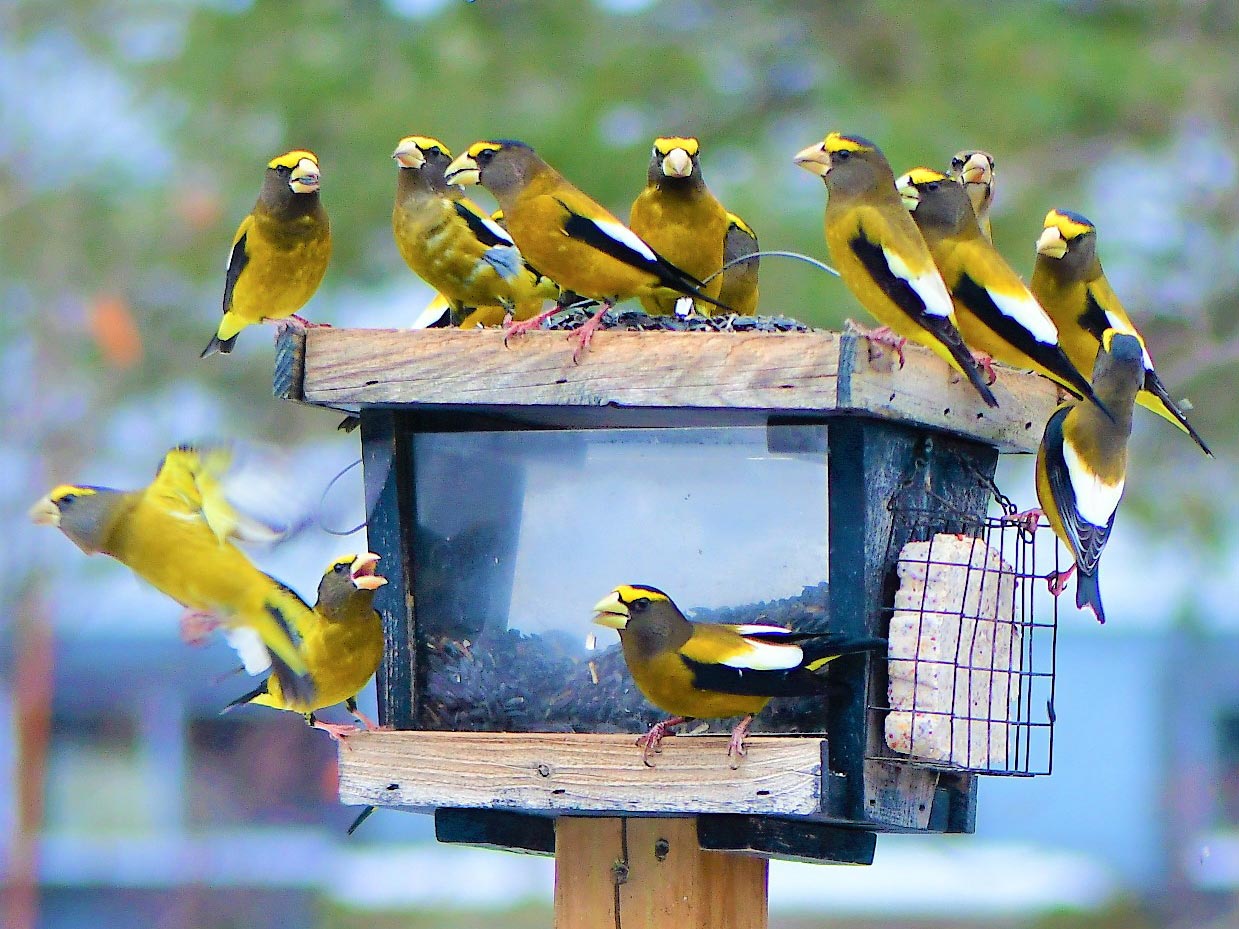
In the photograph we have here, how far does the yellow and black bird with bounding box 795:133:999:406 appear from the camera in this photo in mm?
3381

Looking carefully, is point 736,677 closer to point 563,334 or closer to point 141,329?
point 563,334

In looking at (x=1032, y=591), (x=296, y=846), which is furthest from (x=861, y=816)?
(x=296, y=846)

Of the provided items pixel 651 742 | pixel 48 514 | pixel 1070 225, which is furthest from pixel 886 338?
pixel 48 514

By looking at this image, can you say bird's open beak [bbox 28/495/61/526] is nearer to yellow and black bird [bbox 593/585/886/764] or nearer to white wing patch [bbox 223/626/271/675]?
white wing patch [bbox 223/626/271/675]

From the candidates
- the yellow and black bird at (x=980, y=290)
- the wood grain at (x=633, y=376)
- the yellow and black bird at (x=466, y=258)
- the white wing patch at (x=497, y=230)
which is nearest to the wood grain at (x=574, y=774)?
the wood grain at (x=633, y=376)

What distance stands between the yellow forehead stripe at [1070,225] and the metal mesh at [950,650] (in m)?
0.86

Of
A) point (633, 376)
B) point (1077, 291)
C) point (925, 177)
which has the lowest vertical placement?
point (633, 376)

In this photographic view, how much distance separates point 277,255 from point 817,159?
4.36ft

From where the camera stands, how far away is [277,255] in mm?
4219

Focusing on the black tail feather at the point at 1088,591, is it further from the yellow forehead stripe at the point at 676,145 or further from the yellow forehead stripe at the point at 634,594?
the yellow forehead stripe at the point at 676,145

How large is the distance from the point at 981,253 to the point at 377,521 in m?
1.43

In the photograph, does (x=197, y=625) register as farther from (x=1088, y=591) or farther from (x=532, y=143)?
(x=532, y=143)

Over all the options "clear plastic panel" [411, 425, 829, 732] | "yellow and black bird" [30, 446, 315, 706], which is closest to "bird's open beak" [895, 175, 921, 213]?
"clear plastic panel" [411, 425, 829, 732]

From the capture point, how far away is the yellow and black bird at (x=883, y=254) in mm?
3381
